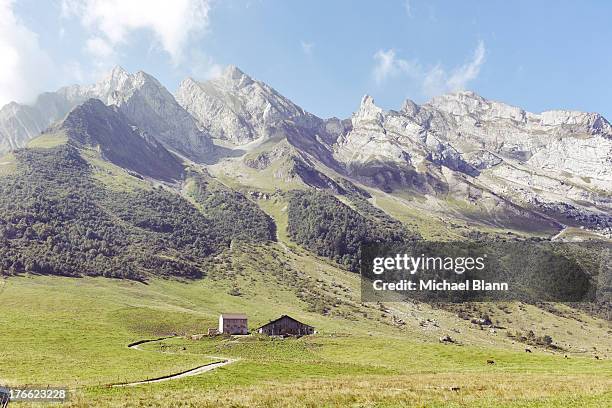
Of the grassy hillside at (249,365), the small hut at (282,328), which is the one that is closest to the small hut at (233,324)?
the small hut at (282,328)

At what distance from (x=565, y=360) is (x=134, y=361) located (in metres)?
69.1

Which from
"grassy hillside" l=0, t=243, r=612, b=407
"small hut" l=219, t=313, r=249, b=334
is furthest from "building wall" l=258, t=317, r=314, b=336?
"grassy hillside" l=0, t=243, r=612, b=407

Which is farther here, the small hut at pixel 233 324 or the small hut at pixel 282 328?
the small hut at pixel 233 324

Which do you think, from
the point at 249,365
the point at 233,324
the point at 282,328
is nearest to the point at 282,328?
the point at 282,328

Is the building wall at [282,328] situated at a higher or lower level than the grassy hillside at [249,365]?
lower

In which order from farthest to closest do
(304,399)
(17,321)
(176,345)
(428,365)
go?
(17,321) → (176,345) → (428,365) → (304,399)

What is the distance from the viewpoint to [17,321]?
113500mm

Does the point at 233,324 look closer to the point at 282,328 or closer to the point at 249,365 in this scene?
the point at 282,328

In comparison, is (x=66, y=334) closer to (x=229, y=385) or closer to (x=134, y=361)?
(x=134, y=361)

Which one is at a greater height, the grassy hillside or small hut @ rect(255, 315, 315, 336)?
the grassy hillside

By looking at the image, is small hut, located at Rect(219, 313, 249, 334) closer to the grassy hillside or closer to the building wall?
the building wall

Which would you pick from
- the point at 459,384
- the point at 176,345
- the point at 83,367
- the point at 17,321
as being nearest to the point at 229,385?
the point at 459,384

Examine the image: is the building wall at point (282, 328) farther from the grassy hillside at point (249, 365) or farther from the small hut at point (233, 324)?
the grassy hillside at point (249, 365)

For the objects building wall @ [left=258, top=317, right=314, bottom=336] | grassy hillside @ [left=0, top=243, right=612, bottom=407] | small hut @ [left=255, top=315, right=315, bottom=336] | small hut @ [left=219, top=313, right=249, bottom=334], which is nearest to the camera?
grassy hillside @ [left=0, top=243, right=612, bottom=407]
